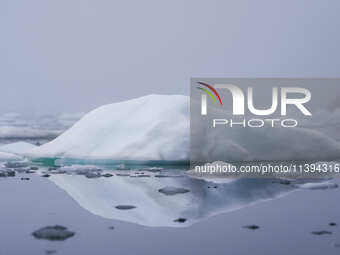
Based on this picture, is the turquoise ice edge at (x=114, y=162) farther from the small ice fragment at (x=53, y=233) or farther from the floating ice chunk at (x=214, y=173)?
the small ice fragment at (x=53, y=233)

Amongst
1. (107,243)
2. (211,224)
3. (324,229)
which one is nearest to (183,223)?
(211,224)

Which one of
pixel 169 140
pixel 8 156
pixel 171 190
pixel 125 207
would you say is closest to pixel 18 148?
pixel 8 156

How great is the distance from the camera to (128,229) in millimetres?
2740

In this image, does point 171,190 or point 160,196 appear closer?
point 160,196

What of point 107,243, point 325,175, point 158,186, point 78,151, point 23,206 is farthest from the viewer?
point 78,151

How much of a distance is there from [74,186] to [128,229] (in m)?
1.78

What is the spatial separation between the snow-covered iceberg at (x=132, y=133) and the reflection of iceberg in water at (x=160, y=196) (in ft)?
3.24

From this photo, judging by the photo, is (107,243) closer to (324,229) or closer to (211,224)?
(211,224)

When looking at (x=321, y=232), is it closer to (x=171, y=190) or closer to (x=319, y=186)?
(x=171, y=190)

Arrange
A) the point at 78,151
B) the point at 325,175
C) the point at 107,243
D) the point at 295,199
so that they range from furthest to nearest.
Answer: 1. the point at 78,151
2. the point at 325,175
3. the point at 295,199
4. the point at 107,243

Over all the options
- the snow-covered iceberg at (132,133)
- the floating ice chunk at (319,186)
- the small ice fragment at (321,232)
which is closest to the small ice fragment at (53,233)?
the small ice fragment at (321,232)

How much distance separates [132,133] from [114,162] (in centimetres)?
60

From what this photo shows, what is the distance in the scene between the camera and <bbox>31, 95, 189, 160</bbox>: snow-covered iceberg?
5.86 m

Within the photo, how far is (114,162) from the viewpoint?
5992 mm
